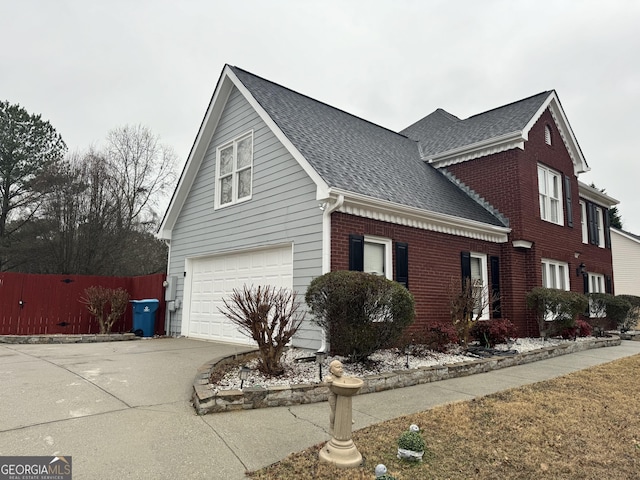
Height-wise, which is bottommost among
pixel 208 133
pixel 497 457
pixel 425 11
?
pixel 497 457

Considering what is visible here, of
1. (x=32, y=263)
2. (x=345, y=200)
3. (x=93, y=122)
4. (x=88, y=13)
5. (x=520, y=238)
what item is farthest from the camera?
(x=93, y=122)

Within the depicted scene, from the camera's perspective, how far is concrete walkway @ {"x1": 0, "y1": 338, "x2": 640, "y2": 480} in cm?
328

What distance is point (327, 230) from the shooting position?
304 inches

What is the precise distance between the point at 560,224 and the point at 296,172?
31.3 ft

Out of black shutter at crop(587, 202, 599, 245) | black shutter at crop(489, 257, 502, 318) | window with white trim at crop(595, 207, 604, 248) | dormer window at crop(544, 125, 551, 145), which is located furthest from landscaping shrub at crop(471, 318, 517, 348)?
window with white trim at crop(595, 207, 604, 248)

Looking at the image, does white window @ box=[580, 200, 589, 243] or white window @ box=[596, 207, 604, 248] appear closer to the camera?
white window @ box=[580, 200, 589, 243]

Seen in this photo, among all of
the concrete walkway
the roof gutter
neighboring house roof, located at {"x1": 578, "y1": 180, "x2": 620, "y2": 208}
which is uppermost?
neighboring house roof, located at {"x1": 578, "y1": 180, "x2": 620, "y2": 208}

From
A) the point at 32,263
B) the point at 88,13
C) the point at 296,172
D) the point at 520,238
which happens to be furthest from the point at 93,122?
the point at 520,238

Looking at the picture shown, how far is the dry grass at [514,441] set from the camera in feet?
10.8

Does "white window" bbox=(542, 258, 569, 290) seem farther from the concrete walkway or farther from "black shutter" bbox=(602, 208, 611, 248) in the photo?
"black shutter" bbox=(602, 208, 611, 248)

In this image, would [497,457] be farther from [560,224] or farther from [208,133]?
[560,224]

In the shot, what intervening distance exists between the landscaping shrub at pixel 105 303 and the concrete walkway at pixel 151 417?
15.8ft

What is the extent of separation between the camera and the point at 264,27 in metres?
13.0

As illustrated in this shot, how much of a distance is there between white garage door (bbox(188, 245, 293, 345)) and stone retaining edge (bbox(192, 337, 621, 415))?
2.36 m
